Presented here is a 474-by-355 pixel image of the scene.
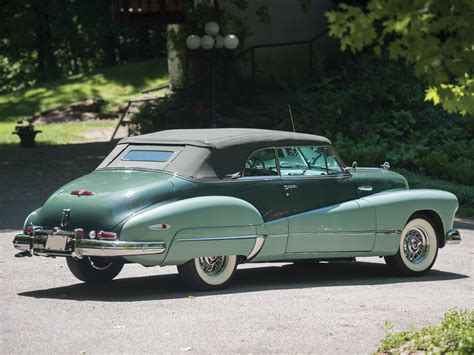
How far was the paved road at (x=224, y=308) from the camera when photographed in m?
8.00

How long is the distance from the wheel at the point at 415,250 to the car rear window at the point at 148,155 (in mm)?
2760

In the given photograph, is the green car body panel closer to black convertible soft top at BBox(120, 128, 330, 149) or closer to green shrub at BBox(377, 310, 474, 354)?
black convertible soft top at BBox(120, 128, 330, 149)

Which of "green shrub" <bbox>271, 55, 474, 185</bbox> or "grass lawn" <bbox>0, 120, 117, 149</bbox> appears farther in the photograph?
"grass lawn" <bbox>0, 120, 117, 149</bbox>

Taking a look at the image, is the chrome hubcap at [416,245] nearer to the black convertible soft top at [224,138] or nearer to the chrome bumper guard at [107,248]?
the black convertible soft top at [224,138]

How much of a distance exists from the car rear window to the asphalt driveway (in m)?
1.28

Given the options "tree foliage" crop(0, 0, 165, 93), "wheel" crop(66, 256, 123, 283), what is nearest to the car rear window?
"wheel" crop(66, 256, 123, 283)

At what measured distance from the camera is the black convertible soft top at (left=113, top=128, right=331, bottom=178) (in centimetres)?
1034

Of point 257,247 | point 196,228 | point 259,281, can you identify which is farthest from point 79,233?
point 259,281

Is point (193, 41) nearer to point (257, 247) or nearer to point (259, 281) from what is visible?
point (259, 281)

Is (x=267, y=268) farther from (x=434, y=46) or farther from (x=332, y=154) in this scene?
(x=434, y=46)

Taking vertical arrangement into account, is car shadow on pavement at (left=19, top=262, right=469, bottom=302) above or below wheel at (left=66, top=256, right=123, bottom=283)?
below

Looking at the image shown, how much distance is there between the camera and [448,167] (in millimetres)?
22203

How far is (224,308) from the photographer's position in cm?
934

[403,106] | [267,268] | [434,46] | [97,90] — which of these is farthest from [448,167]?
[97,90]
